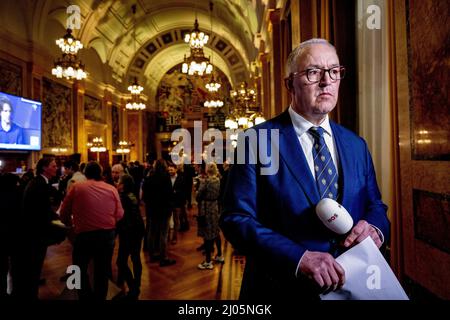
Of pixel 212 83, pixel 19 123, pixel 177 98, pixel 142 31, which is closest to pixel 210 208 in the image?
pixel 19 123

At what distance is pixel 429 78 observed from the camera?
5.04ft

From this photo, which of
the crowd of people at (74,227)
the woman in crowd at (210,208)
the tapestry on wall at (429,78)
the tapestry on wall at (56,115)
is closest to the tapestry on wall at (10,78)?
the tapestry on wall at (56,115)

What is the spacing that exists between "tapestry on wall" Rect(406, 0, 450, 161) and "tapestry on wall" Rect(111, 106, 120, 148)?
1817cm

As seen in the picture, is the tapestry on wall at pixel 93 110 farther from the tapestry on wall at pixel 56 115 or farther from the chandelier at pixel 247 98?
the chandelier at pixel 247 98

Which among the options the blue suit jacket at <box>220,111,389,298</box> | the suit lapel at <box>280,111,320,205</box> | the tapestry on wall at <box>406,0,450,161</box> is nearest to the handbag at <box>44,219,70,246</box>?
the blue suit jacket at <box>220,111,389,298</box>

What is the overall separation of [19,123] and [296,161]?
9.67m

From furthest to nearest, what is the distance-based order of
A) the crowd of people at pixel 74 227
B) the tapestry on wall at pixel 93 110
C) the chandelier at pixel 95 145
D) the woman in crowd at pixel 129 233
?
the tapestry on wall at pixel 93 110 → the chandelier at pixel 95 145 → the woman in crowd at pixel 129 233 → the crowd of people at pixel 74 227

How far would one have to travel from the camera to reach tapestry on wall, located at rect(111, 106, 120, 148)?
1823cm

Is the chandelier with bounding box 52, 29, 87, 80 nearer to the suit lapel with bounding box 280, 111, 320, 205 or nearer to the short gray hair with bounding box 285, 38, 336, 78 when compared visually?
the short gray hair with bounding box 285, 38, 336, 78

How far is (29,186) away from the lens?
12.1 feet

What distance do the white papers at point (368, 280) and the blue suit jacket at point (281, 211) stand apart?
0.43 ft

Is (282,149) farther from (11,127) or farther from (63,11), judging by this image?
(63,11)

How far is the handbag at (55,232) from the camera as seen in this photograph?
3738mm

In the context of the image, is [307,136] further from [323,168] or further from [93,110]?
[93,110]
